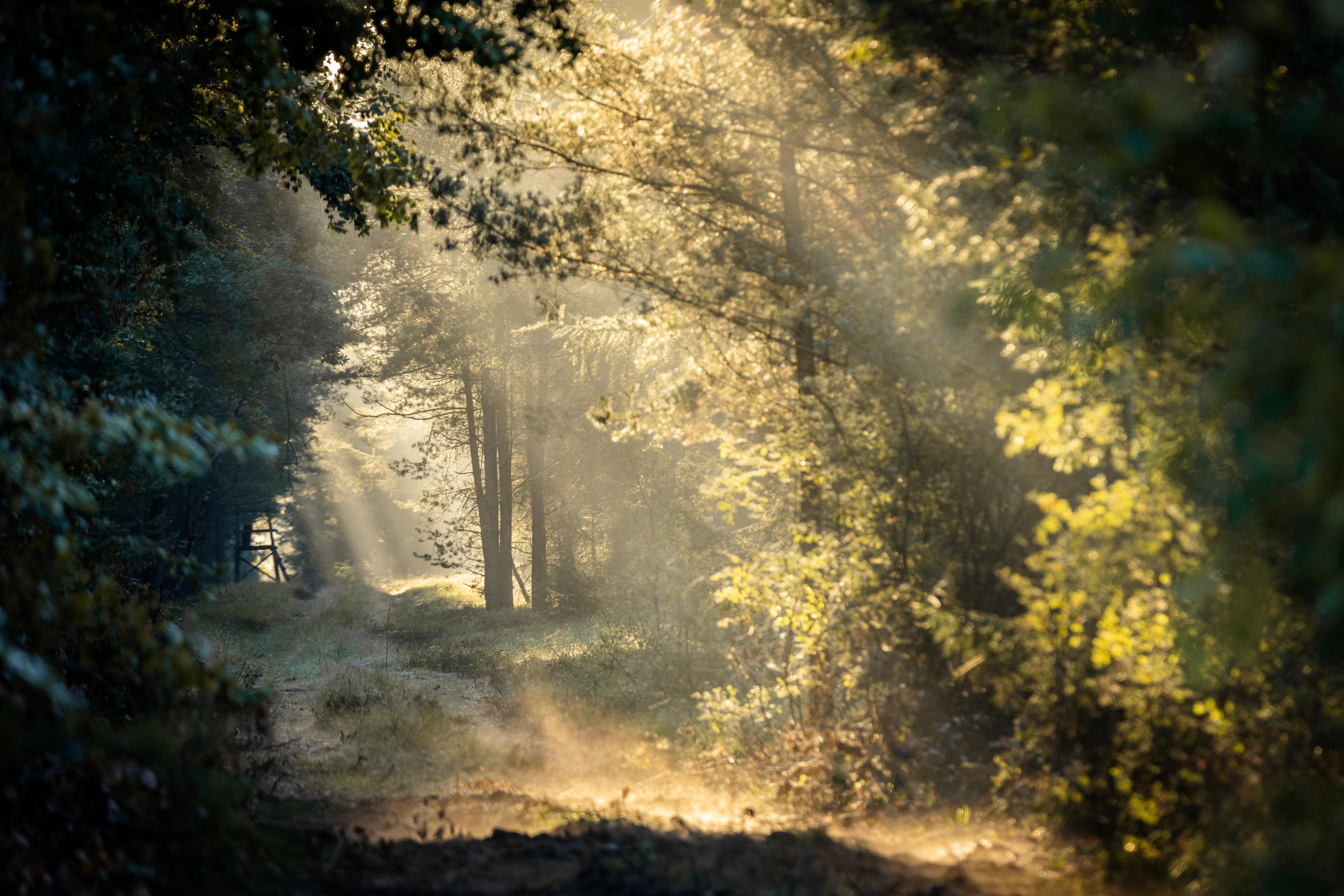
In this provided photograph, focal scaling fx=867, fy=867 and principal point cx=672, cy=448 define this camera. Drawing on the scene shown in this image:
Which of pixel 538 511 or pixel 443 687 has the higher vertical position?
pixel 538 511

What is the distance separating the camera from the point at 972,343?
21.0ft

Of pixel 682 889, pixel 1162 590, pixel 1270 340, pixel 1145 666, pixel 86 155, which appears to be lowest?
pixel 682 889

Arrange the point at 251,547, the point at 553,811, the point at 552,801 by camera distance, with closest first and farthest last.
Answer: the point at 553,811
the point at 552,801
the point at 251,547

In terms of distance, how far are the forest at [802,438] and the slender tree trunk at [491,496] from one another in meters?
10.3

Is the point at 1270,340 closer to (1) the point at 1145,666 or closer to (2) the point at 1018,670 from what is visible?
(1) the point at 1145,666

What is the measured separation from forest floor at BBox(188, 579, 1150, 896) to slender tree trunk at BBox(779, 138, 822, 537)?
2.59 meters

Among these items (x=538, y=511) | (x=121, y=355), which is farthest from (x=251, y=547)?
(x=121, y=355)

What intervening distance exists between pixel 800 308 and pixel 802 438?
46.2 inches

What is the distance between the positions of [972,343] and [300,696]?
1122 cm

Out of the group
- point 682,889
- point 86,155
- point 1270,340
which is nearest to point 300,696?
point 86,155

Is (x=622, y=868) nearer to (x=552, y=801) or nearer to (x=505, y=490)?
(x=552, y=801)

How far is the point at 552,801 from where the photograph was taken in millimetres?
7578

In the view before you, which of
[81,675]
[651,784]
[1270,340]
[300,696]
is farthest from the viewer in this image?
[300,696]

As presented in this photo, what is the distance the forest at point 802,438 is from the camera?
386 cm
